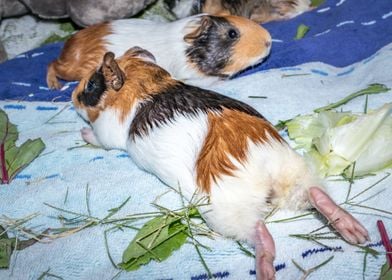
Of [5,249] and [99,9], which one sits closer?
[5,249]

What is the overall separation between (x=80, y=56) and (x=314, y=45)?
103cm

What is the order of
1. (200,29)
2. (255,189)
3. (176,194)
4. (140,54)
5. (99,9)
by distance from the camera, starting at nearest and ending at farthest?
(255,189) → (176,194) → (140,54) → (200,29) → (99,9)

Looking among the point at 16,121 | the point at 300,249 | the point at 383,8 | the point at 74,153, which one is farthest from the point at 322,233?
the point at 383,8

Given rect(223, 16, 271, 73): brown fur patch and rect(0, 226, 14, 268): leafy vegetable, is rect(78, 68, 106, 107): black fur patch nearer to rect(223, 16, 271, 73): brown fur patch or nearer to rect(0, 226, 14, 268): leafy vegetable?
rect(0, 226, 14, 268): leafy vegetable

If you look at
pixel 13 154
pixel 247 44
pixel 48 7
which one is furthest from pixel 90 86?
pixel 48 7

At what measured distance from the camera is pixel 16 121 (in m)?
2.68

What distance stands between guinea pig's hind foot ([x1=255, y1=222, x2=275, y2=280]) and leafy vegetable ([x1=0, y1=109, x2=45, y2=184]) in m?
1.00

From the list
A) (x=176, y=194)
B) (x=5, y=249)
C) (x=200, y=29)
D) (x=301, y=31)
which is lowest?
(x=5, y=249)

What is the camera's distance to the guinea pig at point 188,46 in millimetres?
2777

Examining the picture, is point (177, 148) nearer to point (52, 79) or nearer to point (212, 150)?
point (212, 150)

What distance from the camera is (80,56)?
280 centimetres

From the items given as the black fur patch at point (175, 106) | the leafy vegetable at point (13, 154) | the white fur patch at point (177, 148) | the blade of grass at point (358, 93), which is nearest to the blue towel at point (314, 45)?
the leafy vegetable at point (13, 154)

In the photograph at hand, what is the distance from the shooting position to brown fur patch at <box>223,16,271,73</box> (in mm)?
2791

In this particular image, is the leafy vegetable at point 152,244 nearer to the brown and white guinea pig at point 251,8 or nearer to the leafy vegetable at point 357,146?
the leafy vegetable at point 357,146
